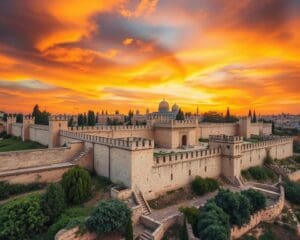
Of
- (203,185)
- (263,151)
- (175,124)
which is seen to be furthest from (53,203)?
(263,151)

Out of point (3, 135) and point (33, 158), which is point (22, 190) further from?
point (3, 135)

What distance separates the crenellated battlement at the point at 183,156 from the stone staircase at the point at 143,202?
274cm

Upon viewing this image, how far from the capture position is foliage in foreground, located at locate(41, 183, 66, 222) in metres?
15.6

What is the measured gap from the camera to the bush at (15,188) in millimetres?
17906

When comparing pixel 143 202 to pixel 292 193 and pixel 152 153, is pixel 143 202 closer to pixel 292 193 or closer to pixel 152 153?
pixel 152 153

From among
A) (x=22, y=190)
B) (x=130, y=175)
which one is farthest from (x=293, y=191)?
(x=22, y=190)

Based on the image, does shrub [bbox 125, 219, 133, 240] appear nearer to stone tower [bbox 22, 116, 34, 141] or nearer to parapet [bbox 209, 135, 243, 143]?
parapet [bbox 209, 135, 243, 143]

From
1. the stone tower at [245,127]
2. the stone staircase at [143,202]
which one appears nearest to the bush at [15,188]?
the stone staircase at [143,202]

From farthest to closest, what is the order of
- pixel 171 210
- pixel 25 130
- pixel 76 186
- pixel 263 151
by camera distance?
pixel 25 130, pixel 263 151, pixel 171 210, pixel 76 186

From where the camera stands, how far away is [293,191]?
23.9 m

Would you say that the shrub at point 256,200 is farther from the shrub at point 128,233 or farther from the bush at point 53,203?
the bush at point 53,203

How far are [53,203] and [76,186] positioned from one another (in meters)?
2.26

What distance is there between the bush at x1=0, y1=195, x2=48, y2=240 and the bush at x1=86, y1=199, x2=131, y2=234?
3.33m

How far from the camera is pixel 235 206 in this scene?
16859mm
